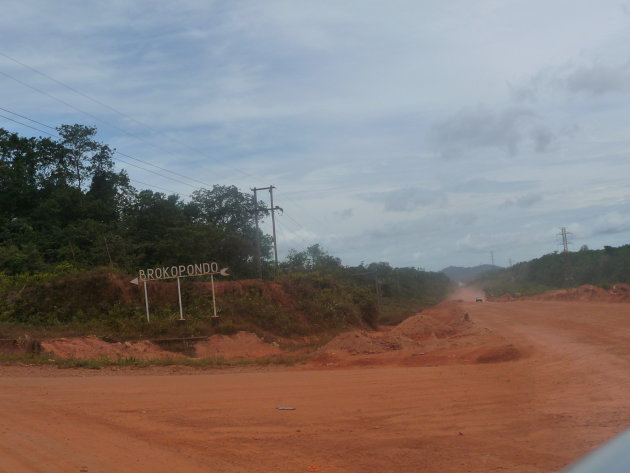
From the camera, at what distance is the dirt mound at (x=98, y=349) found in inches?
933

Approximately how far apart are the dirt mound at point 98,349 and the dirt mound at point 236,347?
1665 mm

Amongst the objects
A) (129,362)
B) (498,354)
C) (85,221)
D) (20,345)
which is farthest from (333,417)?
(85,221)

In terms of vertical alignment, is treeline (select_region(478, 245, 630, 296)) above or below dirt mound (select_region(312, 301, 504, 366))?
above

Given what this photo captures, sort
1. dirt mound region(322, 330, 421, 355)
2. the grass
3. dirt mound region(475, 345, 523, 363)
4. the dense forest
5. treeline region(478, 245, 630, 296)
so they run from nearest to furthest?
dirt mound region(475, 345, 523, 363) → the grass → dirt mound region(322, 330, 421, 355) → the dense forest → treeline region(478, 245, 630, 296)

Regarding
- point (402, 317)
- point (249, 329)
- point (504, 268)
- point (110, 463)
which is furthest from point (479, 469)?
point (504, 268)

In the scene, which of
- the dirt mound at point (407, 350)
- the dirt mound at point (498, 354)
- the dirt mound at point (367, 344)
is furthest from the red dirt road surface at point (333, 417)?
the dirt mound at point (367, 344)

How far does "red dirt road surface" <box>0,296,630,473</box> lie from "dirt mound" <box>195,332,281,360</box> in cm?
906

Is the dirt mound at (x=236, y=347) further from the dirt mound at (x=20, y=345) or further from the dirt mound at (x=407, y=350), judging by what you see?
the dirt mound at (x=20, y=345)

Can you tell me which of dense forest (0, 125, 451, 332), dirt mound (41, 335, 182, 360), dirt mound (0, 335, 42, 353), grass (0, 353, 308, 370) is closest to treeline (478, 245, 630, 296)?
dense forest (0, 125, 451, 332)

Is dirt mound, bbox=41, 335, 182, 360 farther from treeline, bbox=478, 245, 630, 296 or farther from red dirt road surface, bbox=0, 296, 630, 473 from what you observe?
treeline, bbox=478, 245, 630, 296

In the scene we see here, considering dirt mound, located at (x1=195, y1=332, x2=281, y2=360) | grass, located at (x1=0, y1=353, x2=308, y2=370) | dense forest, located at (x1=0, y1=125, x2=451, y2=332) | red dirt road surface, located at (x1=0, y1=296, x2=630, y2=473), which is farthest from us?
dense forest, located at (x1=0, y1=125, x2=451, y2=332)

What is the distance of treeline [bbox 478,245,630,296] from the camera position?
202ft

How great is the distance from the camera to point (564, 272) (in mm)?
76062

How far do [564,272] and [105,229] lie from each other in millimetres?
52410
